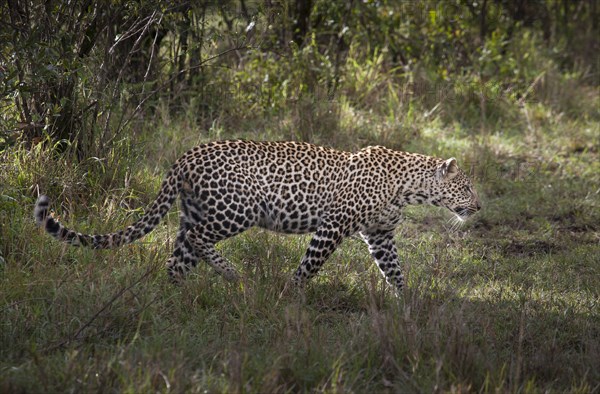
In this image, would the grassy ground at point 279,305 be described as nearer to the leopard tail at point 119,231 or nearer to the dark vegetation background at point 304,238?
the dark vegetation background at point 304,238

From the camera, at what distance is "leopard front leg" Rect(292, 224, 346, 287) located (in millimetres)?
6727

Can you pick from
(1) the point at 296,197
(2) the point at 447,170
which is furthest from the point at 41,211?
(2) the point at 447,170

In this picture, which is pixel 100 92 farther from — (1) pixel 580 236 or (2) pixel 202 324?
(1) pixel 580 236

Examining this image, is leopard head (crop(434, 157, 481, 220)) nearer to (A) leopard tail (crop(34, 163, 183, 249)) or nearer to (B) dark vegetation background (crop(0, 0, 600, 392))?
(B) dark vegetation background (crop(0, 0, 600, 392))

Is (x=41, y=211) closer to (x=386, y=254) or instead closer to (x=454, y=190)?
(x=386, y=254)

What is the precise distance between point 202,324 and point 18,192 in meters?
2.10

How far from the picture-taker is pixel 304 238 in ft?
→ 25.7

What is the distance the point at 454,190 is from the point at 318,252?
132cm

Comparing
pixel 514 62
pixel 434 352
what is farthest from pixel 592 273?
pixel 514 62

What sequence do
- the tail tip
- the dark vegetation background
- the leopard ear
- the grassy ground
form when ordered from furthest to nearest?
the leopard ear → the tail tip → the dark vegetation background → the grassy ground

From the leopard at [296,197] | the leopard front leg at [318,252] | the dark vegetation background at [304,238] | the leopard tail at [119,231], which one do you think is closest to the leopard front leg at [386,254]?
the leopard at [296,197]

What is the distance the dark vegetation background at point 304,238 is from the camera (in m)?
5.13

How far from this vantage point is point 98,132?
781 cm

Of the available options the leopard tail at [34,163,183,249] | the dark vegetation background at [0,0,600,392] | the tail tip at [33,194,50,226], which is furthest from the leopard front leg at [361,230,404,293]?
the tail tip at [33,194,50,226]
